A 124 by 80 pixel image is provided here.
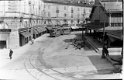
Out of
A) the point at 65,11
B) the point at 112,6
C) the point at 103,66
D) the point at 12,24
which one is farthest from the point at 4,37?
the point at 65,11

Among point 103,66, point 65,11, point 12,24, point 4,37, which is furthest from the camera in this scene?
point 65,11

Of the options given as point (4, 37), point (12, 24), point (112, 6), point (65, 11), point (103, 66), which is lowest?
point (103, 66)

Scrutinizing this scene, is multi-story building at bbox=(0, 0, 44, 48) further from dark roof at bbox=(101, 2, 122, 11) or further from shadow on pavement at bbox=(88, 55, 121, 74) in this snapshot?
shadow on pavement at bbox=(88, 55, 121, 74)

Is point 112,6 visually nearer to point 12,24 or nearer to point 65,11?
point 12,24

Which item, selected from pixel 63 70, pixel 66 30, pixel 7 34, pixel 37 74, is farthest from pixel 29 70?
pixel 66 30

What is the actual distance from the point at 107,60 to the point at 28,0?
27858 millimetres

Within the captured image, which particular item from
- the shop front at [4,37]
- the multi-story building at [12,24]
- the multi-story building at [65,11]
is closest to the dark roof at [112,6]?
the multi-story building at [12,24]

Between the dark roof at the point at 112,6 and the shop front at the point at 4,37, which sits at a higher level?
the dark roof at the point at 112,6

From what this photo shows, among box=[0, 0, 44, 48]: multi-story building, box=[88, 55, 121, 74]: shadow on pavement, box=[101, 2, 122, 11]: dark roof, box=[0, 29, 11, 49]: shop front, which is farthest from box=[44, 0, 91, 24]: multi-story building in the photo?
box=[88, 55, 121, 74]: shadow on pavement

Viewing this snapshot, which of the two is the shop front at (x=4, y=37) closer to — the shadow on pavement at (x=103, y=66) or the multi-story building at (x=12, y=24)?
the multi-story building at (x=12, y=24)

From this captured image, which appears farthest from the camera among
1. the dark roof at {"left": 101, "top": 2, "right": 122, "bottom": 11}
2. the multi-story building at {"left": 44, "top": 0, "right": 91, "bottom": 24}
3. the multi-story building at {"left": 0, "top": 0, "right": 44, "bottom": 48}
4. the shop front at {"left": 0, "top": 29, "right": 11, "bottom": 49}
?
the multi-story building at {"left": 44, "top": 0, "right": 91, "bottom": 24}

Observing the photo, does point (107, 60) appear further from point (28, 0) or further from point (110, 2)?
point (28, 0)

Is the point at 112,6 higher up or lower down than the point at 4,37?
higher up

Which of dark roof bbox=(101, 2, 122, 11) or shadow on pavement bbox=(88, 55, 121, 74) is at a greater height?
dark roof bbox=(101, 2, 122, 11)
